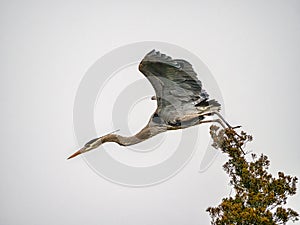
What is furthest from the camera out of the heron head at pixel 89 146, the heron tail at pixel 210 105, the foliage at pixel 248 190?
the heron head at pixel 89 146

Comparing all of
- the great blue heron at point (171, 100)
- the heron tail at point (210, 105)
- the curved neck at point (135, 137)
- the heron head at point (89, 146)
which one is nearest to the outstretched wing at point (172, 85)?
the great blue heron at point (171, 100)

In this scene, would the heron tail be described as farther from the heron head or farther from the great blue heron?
the heron head

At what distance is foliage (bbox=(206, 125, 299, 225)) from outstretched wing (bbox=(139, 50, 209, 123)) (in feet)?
3.53

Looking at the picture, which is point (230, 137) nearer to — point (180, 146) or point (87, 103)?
point (180, 146)

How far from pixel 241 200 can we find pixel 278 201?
67 centimetres

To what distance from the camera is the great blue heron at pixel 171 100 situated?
8086 millimetres

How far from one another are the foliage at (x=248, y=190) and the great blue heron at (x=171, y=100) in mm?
1098

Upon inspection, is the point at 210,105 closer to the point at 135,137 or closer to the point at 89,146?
the point at 135,137

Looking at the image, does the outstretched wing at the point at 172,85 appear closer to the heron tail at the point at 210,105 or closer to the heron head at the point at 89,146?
the heron tail at the point at 210,105

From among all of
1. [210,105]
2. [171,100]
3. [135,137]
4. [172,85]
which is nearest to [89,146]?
[135,137]

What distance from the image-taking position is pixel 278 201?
24.0 ft

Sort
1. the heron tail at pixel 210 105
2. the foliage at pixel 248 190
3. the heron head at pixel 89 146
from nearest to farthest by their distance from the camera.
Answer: the foliage at pixel 248 190 < the heron tail at pixel 210 105 < the heron head at pixel 89 146

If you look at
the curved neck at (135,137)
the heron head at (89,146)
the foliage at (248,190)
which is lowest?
the foliage at (248,190)

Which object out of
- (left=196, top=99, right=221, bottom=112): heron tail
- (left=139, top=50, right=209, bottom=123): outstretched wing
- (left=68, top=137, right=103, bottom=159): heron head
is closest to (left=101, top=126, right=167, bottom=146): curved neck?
(left=68, top=137, right=103, bottom=159): heron head
